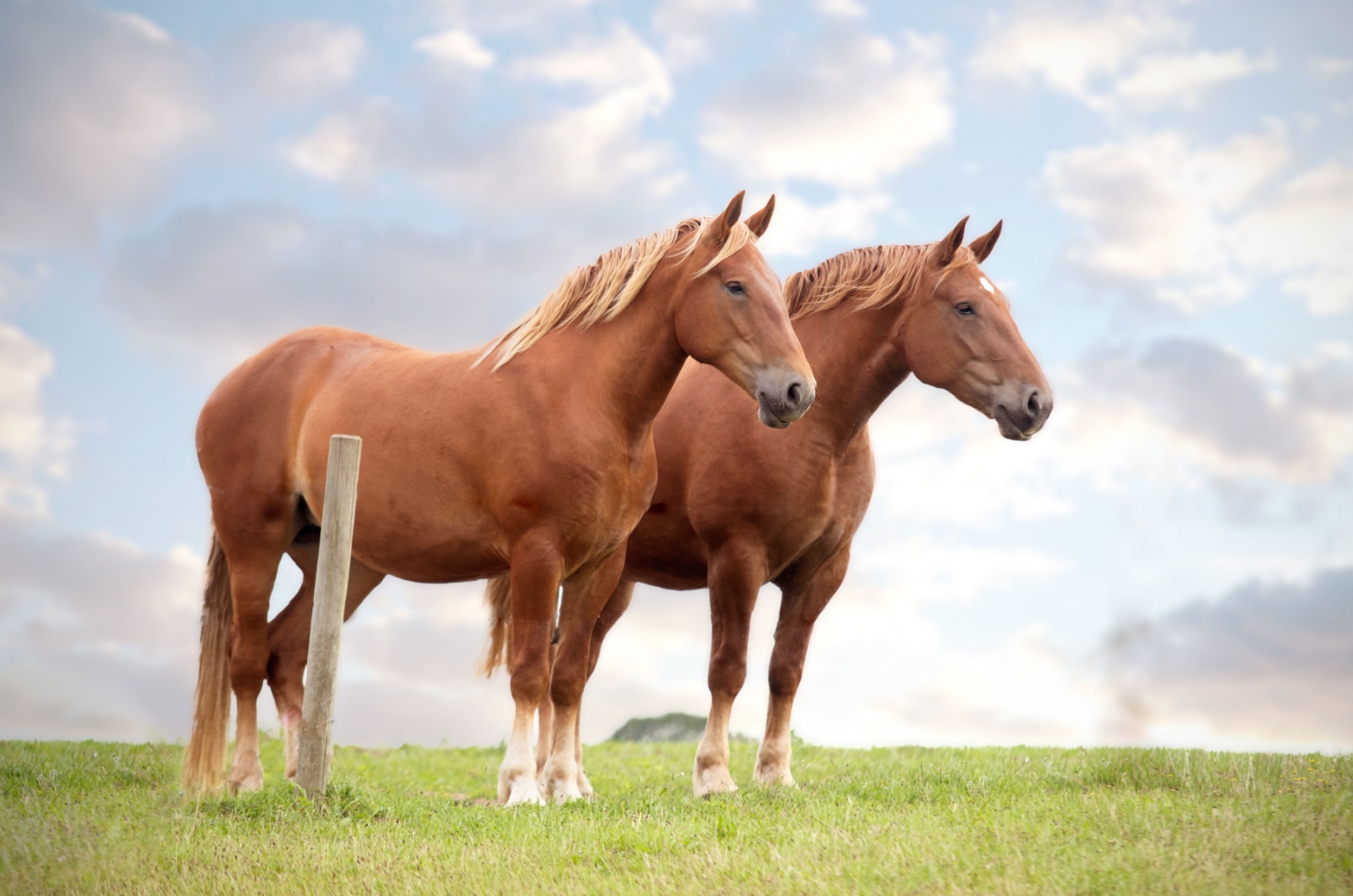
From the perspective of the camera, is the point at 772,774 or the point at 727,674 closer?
the point at 727,674

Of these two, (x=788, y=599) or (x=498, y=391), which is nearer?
(x=498, y=391)

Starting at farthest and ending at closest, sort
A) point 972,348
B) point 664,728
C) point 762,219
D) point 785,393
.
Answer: point 664,728
point 972,348
point 762,219
point 785,393

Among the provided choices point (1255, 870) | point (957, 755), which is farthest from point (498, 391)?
point (957, 755)

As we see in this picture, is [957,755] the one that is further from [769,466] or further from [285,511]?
[285,511]

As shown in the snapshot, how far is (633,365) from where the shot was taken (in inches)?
273

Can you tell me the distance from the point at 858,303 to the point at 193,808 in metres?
5.04

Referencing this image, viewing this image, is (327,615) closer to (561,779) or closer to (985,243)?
(561,779)

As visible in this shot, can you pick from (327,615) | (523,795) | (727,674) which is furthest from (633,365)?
(523,795)

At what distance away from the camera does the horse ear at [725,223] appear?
22.2ft

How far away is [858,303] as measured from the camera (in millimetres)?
7586

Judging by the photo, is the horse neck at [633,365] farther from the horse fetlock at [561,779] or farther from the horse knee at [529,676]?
the horse fetlock at [561,779]

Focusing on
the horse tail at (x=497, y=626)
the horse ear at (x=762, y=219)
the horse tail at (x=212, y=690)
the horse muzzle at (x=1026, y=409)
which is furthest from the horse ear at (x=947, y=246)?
the horse tail at (x=212, y=690)

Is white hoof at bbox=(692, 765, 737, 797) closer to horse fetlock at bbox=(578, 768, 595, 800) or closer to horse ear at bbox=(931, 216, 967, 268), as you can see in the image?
horse fetlock at bbox=(578, 768, 595, 800)

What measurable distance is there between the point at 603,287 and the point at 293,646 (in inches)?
136
